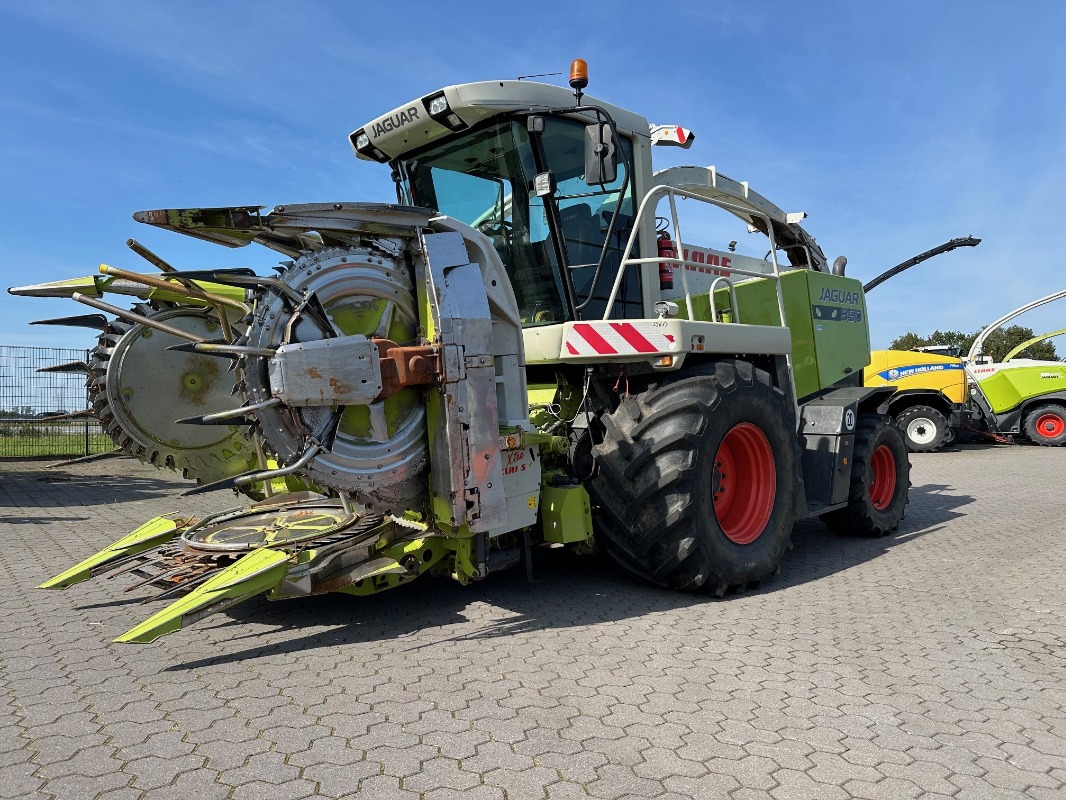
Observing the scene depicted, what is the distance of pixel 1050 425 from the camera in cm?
1628

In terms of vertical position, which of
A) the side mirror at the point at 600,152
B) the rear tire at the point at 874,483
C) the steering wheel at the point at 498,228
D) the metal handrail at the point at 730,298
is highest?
the side mirror at the point at 600,152

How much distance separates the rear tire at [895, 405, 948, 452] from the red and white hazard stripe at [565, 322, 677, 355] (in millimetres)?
13141

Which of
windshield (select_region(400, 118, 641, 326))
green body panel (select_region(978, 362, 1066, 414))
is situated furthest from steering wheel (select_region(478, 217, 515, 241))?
green body panel (select_region(978, 362, 1066, 414))

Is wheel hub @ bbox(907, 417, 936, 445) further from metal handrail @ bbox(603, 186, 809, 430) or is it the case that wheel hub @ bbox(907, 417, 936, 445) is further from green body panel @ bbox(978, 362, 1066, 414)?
metal handrail @ bbox(603, 186, 809, 430)

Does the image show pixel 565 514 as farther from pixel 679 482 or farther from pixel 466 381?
pixel 466 381

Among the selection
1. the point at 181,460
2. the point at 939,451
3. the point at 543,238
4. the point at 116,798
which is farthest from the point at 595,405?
the point at 939,451

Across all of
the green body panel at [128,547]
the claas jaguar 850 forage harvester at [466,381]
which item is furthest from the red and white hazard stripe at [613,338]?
the green body panel at [128,547]

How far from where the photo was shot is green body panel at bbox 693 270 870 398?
587 cm

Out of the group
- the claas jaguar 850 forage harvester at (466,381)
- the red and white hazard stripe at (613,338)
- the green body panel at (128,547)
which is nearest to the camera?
the claas jaguar 850 forage harvester at (466,381)

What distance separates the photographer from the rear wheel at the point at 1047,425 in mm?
16141

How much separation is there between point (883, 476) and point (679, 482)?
377 centimetres

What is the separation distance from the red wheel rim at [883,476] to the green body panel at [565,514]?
12.6 ft

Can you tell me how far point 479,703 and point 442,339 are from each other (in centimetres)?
166

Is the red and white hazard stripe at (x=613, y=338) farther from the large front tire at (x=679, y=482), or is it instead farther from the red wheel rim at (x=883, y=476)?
the red wheel rim at (x=883, y=476)
